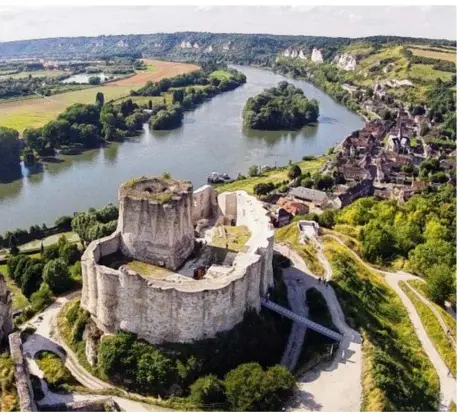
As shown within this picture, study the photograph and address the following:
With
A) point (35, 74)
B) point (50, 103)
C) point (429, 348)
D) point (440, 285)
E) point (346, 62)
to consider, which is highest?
Answer: point (346, 62)

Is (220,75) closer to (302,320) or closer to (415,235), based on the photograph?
(415,235)

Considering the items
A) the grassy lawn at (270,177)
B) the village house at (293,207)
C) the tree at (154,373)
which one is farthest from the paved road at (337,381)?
the grassy lawn at (270,177)

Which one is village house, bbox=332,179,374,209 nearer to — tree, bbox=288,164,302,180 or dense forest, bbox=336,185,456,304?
dense forest, bbox=336,185,456,304

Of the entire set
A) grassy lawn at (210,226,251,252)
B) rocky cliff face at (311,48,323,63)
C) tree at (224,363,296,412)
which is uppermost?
rocky cliff face at (311,48,323,63)

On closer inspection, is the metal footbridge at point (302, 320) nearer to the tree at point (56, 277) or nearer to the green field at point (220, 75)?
the tree at point (56, 277)

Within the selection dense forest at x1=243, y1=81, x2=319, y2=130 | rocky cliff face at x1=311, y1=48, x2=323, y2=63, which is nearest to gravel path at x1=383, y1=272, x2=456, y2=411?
dense forest at x1=243, y1=81, x2=319, y2=130

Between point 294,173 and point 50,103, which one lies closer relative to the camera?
point 294,173

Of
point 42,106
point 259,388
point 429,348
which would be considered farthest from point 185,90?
point 259,388
